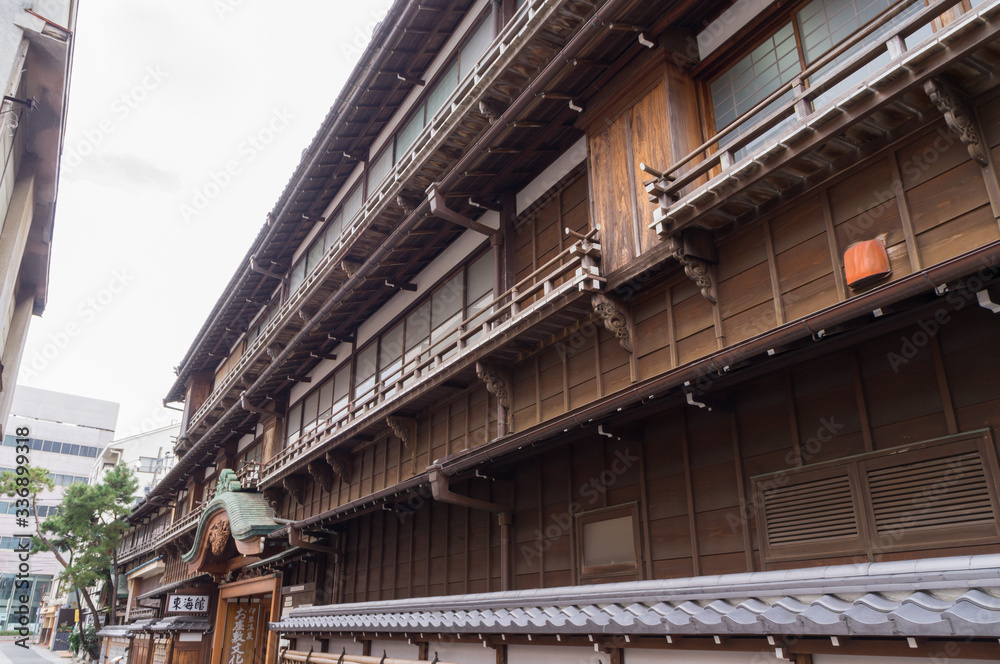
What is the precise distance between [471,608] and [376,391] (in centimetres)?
663

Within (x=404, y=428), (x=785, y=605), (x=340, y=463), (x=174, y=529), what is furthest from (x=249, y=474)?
(x=785, y=605)

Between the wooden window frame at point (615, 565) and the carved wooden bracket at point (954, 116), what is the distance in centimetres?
542

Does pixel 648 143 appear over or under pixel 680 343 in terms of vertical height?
over

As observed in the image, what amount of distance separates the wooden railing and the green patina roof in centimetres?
1438

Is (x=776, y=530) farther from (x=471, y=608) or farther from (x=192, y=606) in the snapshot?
(x=192, y=606)

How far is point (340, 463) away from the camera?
16.9m

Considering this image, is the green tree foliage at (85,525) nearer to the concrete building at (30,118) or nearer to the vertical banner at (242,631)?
the vertical banner at (242,631)

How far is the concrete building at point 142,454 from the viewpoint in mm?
72812

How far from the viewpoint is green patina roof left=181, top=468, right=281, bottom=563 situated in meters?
17.9

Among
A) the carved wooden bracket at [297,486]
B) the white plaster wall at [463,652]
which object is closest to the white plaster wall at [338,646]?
the white plaster wall at [463,652]

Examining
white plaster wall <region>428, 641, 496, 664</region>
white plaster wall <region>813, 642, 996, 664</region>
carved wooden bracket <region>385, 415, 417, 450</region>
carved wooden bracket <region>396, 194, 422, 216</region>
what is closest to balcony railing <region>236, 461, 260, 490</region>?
carved wooden bracket <region>385, 415, 417, 450</region>

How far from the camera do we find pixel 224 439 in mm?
29438

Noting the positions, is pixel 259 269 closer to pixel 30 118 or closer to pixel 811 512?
pixel 30 118

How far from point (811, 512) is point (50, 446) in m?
98.8
